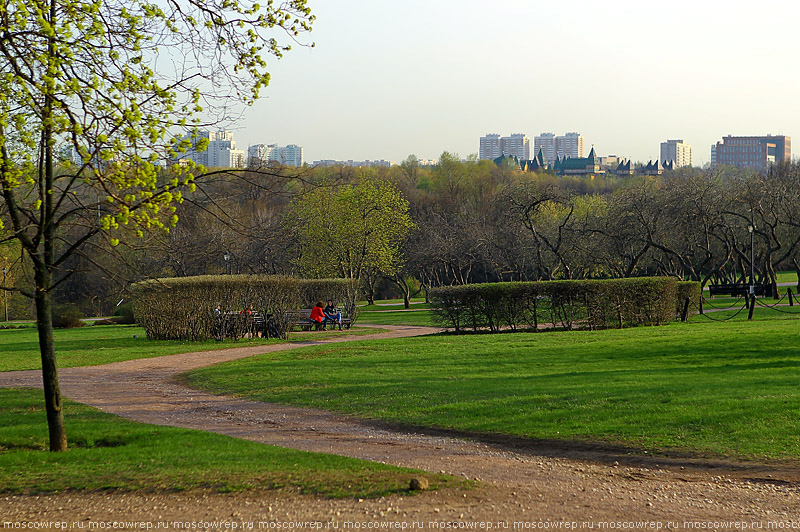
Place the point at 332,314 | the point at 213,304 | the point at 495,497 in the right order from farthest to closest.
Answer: the point at 332,314 → the point at 213,304 → the point at 495,497

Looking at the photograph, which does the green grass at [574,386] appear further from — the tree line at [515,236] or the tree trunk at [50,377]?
the tree line at [515,236]

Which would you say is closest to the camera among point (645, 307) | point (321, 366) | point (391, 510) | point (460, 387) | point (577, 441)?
point (391, 510)

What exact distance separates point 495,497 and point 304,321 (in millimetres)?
23000

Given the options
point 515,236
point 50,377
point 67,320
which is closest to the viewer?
point 50,377

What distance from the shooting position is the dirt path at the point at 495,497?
6402 millimetres

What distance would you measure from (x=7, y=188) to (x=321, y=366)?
10012 millimetres

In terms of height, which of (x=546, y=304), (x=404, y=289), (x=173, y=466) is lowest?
(x=173, y=466)

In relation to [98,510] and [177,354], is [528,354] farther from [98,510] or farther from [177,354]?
[98,510]

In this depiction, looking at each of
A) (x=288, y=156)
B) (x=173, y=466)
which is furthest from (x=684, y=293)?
(x=288, y=156)

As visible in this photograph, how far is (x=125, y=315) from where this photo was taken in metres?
42.0

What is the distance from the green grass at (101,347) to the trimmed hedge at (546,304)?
4.59 m

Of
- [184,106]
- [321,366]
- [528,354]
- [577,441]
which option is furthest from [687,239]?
[184,106]

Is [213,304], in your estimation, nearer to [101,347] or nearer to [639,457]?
[101,347]

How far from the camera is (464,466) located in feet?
27.5
